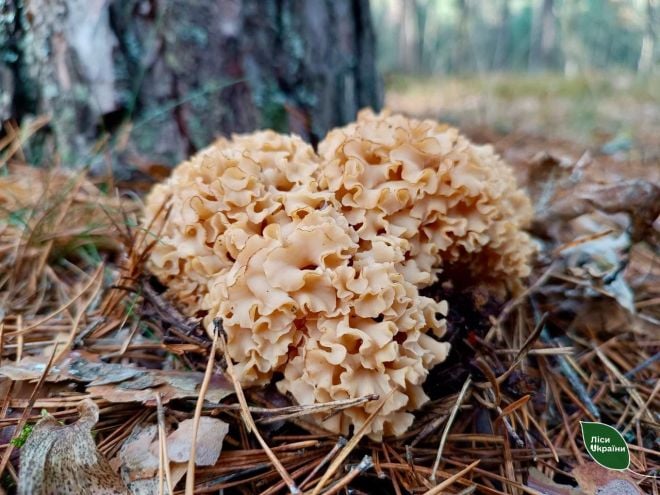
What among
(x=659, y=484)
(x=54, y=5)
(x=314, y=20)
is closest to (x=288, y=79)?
(x=314, y=20)

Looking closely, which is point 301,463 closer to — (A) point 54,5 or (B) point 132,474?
(B) point 132,474

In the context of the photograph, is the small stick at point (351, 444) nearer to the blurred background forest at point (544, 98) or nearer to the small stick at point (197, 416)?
the small stick at point (197, 416)

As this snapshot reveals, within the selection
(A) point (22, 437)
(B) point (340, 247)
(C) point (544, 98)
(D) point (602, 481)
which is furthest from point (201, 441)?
(C) point (544, 98)

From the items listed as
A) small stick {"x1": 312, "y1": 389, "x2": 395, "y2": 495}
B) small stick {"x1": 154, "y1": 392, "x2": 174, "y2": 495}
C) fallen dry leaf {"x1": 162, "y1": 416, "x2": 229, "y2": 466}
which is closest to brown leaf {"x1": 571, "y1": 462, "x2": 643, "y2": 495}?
small stick {"x1": 312, "y1": 389, "x2": 395, "y2": 495}

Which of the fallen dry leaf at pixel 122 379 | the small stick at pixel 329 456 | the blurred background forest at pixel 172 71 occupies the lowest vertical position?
the small stick at pixel 329 456

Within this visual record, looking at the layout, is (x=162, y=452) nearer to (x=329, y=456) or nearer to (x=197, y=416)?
(x=197, y=416)

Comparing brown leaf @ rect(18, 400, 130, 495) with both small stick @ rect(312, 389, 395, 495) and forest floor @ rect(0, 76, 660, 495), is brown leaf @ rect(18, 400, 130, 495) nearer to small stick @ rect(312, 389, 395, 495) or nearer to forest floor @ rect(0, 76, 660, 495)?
forest floor @ rect(0, 76, 660, 495)

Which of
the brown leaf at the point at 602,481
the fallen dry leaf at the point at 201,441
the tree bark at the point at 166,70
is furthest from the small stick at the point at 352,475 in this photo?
the tree bark at the point at 166,70
